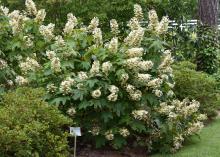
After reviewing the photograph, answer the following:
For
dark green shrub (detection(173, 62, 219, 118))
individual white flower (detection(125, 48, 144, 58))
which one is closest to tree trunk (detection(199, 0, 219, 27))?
dark green shrub (detection(173, 62, 219, 118))

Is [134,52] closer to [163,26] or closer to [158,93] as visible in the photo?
[158,93]

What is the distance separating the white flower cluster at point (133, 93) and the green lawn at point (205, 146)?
94cm

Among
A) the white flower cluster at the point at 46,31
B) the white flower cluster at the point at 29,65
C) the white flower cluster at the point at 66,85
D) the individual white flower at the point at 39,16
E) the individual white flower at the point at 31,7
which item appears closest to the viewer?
the white flower cluster at the point at 66,85

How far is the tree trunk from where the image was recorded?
539 inches

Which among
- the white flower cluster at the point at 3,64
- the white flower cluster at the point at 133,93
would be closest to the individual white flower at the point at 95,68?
the white flower cluster at the point at 133,93

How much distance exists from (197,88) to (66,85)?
113 inches

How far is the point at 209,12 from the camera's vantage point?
13.7m

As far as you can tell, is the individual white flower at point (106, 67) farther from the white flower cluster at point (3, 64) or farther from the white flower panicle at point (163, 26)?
the white flower cluster at point (3, 64)

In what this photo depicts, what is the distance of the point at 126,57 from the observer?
679 centimetres

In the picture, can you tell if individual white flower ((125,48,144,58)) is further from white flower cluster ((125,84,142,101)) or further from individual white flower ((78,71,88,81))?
individual white flower ((78,71,88,81))

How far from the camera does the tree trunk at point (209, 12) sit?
13.7m

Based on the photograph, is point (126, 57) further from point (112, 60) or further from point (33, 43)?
point (33, 43)

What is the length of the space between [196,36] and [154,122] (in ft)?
16.7

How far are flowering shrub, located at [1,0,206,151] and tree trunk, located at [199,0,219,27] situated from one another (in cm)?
652
